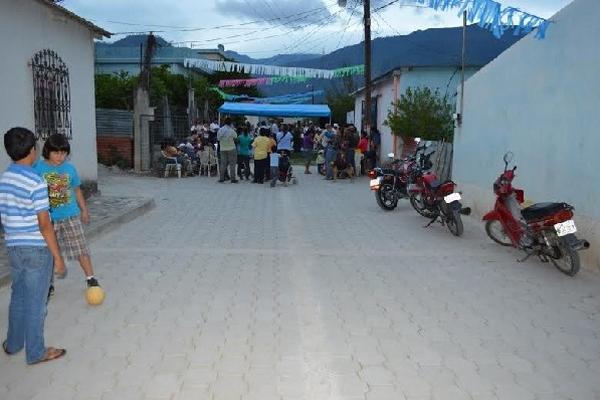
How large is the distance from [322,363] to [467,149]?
28.5 ft

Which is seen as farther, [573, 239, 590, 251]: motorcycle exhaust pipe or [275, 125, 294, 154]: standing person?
[275, 125, 294, 154]: standing person

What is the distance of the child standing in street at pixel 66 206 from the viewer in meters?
5.34

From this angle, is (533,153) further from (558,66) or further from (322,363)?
(322,363)

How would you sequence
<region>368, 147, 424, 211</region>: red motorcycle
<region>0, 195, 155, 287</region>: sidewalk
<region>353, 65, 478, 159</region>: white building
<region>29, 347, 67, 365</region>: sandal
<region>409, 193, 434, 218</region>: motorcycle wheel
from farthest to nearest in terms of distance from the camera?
<region>353, 65, 478, 159</region>: white building < <region>368, 147, 424, 211</region>: red motorcycle < <region>409, 193, 434, 218</region>: motorcycle wheel < <region>0, 195, 155, 287</region>: sidewalk < <region>29, 347, 67, 365</region>: sandal

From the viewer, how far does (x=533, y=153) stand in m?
8.78

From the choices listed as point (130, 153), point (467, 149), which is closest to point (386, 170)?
point (467, 149)

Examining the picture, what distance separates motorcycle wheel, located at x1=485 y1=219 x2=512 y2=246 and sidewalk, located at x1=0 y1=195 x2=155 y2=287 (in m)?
5.40

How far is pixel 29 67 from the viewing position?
9531 mm

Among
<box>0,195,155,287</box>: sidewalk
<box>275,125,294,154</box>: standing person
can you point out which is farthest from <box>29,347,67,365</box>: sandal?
<box>275,125,294,154</box>: standing person

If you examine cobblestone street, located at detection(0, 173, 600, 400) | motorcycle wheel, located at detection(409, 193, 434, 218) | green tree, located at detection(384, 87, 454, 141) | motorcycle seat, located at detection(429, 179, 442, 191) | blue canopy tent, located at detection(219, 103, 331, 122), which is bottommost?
cobblestone street, located at detection(0, 173, 600, 400)

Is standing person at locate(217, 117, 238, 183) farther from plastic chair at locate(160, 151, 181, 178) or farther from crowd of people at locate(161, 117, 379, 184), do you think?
plastic chair at locate(160, 151, 181, 178)

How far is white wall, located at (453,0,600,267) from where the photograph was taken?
712cm

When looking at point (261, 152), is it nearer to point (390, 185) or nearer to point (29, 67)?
point (390, 185)

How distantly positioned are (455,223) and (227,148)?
9.01 meters
